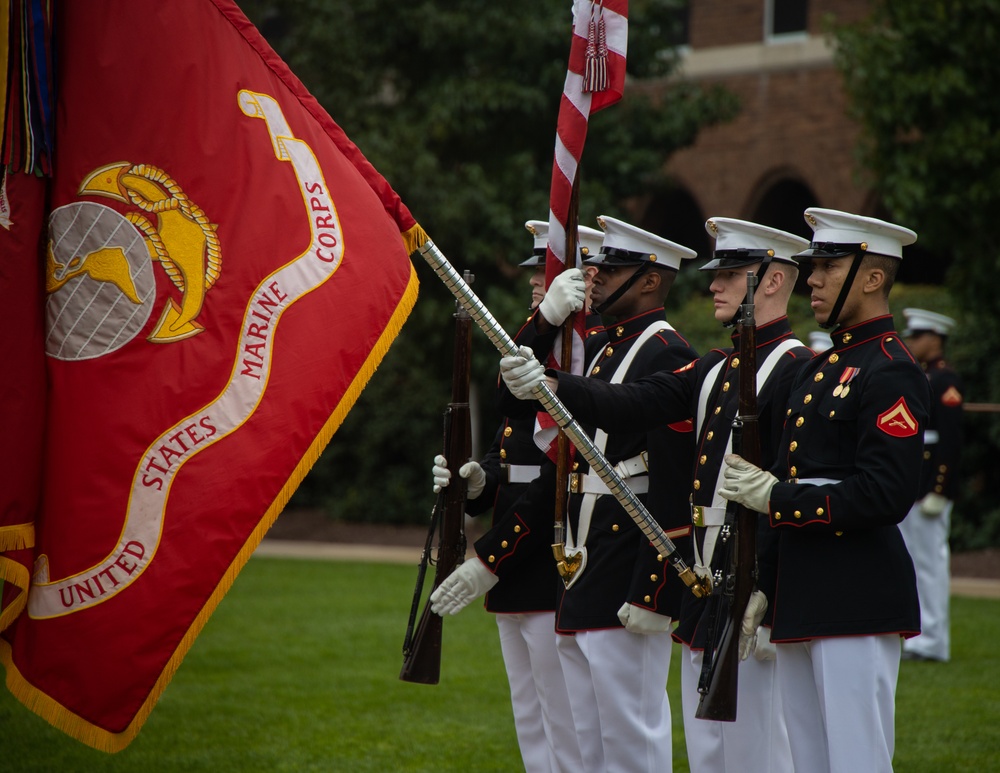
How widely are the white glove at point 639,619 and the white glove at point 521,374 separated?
0.94 metres

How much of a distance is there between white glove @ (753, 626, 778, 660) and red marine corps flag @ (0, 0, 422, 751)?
5.06ft

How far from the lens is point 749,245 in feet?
15.9

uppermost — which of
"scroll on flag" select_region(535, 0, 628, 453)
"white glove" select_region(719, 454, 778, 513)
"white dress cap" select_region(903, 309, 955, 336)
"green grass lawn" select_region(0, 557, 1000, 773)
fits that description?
"scroll on flag" select_region(535, 0, 628, 453)

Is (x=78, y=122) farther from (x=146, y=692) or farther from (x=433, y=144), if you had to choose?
(x=433, y=144)

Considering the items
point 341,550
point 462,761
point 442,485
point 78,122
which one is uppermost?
point 78,122

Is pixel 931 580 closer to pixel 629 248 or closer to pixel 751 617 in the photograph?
pixel 629 248

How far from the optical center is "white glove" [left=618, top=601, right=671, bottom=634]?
15.8 feet

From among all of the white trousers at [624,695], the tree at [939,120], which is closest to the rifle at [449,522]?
the white trousers at [624,695]

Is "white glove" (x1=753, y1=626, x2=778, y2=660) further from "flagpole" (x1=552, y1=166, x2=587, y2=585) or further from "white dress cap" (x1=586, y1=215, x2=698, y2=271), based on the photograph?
"white dress cap" (x1=586, y1=215, x2=698, y2=271)

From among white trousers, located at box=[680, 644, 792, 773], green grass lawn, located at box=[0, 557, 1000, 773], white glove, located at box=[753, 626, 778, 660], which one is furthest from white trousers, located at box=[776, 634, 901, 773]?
green grass lawn, located at box=[0, 557, 1000, 773]

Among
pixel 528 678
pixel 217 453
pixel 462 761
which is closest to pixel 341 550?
pixel 462 761

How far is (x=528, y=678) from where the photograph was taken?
5582mm

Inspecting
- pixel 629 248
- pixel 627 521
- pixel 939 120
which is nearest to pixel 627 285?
pixel 629 248

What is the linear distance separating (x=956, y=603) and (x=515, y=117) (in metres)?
7.34
